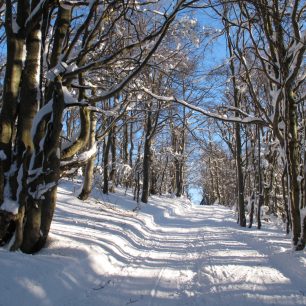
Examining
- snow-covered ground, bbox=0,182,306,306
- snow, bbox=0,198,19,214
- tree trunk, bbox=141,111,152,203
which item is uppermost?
tree trunk, bbox=141,111,152,203

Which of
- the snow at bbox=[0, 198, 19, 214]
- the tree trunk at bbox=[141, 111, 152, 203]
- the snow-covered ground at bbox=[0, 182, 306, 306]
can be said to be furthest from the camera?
the tree trunk at bbox=[141, 111, 152, 203]

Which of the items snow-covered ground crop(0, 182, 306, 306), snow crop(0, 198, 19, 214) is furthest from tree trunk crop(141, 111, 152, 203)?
snow crop(0, 198, 19, 214)

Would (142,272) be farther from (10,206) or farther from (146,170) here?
(146,170)

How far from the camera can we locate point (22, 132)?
6.41 metres

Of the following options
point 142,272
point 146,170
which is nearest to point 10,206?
point 142,272

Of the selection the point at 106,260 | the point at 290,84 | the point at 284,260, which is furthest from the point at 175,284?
the point at 290,84

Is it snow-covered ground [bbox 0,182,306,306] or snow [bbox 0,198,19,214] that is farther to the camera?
snow [bbox 0,198,19,214]

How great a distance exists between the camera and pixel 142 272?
659cm

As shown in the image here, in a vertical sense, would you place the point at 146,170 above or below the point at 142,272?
above

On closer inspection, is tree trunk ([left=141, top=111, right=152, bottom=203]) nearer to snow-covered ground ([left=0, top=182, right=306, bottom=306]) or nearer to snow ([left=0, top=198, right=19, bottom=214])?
snow-covered ground ([left=0, top=182, right=306, bottom=306])

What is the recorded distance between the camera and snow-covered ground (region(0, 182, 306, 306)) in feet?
15.8

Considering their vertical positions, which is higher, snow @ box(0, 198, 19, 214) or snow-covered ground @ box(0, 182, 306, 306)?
snow @ box(0, 198, 19, 214)

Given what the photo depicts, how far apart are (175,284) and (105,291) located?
1.10 metres

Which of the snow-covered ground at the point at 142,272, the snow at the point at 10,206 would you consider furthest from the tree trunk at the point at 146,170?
the snow at the point at 10,206
